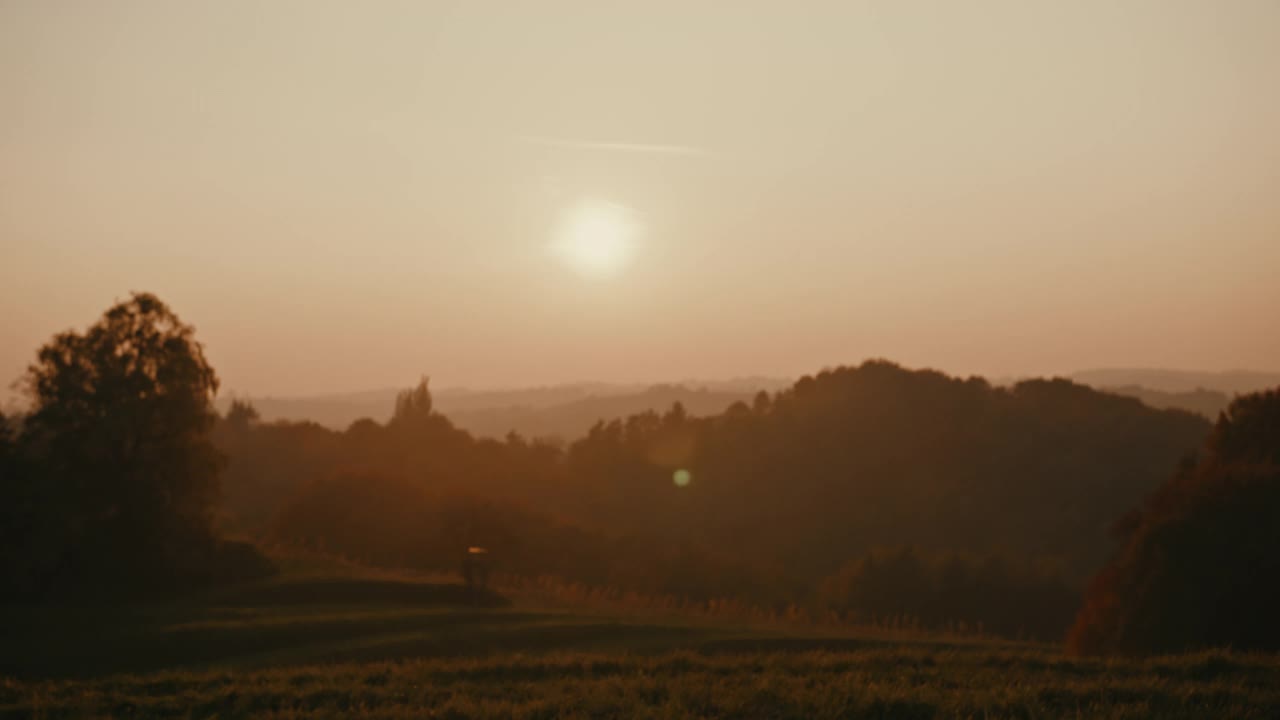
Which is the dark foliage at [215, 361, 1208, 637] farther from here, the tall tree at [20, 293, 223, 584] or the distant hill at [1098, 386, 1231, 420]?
the distant hill at [1098, 386, 1231, 420]

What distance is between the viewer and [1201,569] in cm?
1764

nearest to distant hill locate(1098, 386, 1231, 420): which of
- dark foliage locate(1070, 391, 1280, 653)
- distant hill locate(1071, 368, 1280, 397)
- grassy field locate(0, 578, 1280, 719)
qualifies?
distant hill locate(1071, 368, 1280, 397)

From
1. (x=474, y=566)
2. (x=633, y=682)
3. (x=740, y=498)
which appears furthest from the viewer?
(x=740, y=498)

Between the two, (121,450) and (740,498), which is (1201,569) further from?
(740,498)

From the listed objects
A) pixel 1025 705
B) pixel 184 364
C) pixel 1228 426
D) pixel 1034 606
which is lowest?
pixel 1034 606

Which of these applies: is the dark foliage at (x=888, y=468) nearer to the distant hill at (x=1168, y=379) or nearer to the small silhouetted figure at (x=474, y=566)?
the small silhouetted figure at (x=474, y=566)

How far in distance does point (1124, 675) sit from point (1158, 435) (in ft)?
237

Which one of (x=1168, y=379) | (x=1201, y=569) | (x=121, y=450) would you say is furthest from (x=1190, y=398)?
(x=121, y=450)

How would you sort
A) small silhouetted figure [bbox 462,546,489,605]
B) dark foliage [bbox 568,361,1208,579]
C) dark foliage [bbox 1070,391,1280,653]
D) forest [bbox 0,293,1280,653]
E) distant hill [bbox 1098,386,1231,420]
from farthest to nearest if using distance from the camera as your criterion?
distant hill [bbox 1098,386,1231,420] → dark foliage [bbox 568,361,1208,579] → small silhouetted figure [bbox 462,546,489,605] → forest [bbox 0,293,1280,653] → dark foliage [bbox 1070,391,1280,653]

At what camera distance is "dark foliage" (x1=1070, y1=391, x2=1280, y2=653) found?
1656 cm

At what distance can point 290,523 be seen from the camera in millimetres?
53875

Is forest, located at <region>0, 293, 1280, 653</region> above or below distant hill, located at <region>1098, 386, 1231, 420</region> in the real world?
below

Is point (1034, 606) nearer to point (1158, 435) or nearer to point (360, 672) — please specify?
point (1158, 435)

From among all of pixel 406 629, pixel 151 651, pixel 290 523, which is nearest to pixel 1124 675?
pixel 406 629
